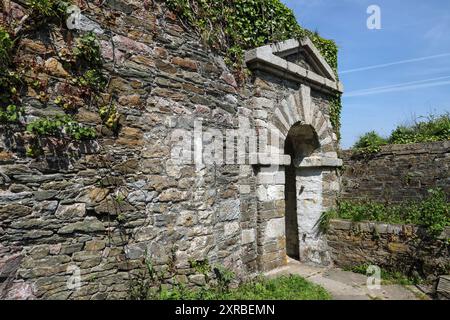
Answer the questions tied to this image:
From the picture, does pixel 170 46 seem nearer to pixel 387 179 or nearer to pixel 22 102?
pixel 22 102

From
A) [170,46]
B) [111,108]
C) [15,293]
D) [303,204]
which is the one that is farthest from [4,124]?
[303,204]

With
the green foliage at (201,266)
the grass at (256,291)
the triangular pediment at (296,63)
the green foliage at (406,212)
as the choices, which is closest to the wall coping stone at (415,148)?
the green foliage at (406,212)

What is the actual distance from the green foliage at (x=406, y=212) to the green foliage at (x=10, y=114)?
5.45 metres

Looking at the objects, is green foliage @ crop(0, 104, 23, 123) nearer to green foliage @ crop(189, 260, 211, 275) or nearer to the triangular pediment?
green foliage @ crop(189, 260, 211, 275)

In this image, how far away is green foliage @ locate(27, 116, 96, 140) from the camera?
2.89 m

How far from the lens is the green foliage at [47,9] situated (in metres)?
2.93

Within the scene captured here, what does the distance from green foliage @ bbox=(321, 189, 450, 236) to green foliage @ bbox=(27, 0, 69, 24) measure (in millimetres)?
5514

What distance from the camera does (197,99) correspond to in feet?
13.8

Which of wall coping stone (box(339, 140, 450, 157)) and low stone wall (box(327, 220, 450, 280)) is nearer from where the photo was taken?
low stone wall (box(327, 220, 450, 280))

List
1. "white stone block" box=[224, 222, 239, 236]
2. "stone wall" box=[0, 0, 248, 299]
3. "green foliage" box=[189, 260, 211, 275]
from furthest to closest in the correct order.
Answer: "white stone block" box=[224, 222, 239, 236] → "green foliage" box=[189, 260, 211, 275] → "stone wall" box=[0, 0, 248, 299]

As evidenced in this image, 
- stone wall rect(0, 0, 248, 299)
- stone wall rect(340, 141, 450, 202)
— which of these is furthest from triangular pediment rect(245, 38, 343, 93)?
stone wall rect(340, 141, 450, 202)

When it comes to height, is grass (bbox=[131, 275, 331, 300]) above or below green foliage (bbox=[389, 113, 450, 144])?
below

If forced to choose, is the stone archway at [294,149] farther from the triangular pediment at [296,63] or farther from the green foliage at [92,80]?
the green foliage at [92,80]
